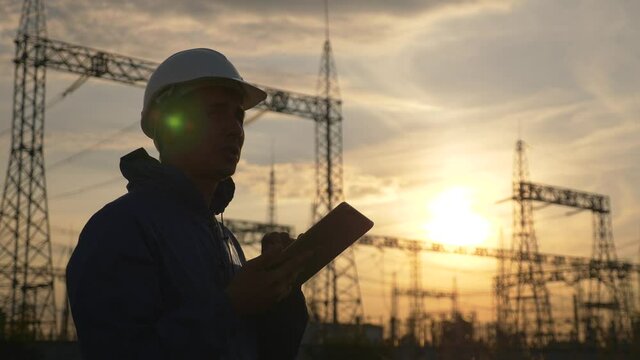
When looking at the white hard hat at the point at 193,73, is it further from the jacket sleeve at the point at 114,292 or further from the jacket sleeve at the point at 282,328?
the jacket sleeve at the point at 282,328

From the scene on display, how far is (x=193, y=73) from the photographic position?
2500mm

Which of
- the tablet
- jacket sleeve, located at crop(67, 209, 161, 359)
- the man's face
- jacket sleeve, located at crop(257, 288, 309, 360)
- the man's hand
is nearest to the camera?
jacket sleeve, located at crop(67, 209, 161, 359)

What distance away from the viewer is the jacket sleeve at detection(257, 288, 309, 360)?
260cm

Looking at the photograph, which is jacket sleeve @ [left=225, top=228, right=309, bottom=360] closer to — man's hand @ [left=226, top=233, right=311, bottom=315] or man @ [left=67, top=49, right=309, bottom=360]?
man @ [left=67, top=49, right=309, bottom=360]

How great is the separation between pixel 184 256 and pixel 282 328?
487 mm

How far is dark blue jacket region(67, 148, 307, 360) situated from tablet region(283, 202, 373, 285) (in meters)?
0.25

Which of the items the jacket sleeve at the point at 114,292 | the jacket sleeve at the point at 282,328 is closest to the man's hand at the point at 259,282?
the jacket sleeve at the point at 114,292

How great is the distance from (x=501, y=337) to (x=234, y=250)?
45.0 meters

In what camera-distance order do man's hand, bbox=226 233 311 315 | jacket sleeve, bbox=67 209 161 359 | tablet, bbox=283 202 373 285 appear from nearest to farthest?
jacket sleeve, bbox=67 209 161 359
man's hand, bbox=226 233 311 315
tablet, bbox=283 202 373 285

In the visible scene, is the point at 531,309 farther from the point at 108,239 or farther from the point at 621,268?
the point at 108,239

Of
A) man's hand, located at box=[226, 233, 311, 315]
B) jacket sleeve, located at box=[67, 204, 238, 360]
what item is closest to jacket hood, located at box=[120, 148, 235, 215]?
jacket sleeve, located at box=[67, 204, 238, 360]

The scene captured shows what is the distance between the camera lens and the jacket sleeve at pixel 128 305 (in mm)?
2004

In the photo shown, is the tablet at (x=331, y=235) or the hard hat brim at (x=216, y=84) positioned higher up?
the hard hat brim at (x=216, y=84)

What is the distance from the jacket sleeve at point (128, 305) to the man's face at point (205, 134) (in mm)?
352
